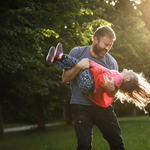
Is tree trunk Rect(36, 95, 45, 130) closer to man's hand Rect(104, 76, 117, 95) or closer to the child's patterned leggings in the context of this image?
the child's patterned leggings

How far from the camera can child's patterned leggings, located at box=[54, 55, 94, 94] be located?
9.81 feet

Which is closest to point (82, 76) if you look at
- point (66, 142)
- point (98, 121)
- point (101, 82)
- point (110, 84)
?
point (101, 82)

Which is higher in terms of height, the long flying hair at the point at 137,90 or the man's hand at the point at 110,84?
the man's hand at the point at 110,84

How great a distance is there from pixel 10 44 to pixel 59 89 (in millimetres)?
7438

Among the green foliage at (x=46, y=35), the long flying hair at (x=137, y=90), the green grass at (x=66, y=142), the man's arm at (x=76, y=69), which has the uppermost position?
the green foliage at (x=46, y=35)

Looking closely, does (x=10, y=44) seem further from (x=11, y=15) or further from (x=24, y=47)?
(x=11, y=15)

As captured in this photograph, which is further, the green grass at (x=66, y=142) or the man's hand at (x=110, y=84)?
the green grass at (x=66, y=142)

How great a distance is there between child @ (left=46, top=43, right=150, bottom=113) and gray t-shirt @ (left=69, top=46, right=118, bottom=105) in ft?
0.37

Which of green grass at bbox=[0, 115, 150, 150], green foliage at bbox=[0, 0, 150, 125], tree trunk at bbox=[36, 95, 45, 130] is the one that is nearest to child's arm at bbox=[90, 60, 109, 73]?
green foliage at bbox=[0, 0, 150, 125]

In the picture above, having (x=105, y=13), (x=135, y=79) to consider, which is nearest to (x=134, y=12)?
(x=105, y=13)

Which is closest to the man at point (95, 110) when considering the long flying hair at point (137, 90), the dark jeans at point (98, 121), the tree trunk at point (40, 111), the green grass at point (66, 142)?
the dark jeans at point (98, 121)

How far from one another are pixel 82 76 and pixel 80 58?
1.18 ft

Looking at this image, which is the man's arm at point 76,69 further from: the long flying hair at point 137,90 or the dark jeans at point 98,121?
the long flying hair at point 137,90

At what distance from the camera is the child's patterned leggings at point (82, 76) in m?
2.99
